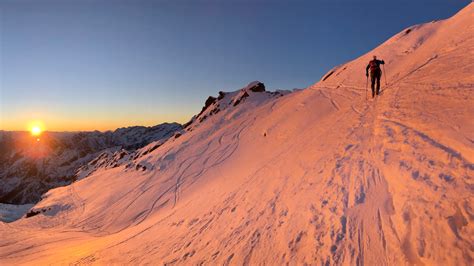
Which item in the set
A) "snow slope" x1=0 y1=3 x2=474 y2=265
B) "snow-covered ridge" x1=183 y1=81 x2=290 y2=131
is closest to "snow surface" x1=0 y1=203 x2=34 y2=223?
"snow slope" x1=0 y1=3 x2=474 y2=265

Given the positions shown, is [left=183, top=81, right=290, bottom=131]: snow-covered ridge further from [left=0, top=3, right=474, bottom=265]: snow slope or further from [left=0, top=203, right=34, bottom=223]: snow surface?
[left=0, top=203, right=34, bottom=223]: snow surface

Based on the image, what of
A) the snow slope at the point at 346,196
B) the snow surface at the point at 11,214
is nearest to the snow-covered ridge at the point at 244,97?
the snow slope at the point at 346,196

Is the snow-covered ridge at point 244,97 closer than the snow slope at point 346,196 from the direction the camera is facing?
No

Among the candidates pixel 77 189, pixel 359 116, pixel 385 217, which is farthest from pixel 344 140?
pixel 77 189

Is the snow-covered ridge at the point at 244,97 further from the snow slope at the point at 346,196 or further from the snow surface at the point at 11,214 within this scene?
the snow surface at the point at 11,214

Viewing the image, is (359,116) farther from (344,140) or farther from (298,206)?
(298,206)

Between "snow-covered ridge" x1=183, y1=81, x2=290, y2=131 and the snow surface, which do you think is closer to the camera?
the snow surface

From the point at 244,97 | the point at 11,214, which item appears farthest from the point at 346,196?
the point at 11,214

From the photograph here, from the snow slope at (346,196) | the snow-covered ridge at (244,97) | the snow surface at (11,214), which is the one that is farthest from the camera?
the snow-covered ridge at (244,97)

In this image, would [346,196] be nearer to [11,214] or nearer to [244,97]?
[244,97]

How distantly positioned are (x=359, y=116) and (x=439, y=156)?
8356 millimetres

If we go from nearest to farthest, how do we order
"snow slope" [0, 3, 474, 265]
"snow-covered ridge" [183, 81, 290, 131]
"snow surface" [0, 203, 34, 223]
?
"snow slope" [0, 3, 474, 265], "snow surface" [0, 203, 34, 223], "snow-covered ridge" [183, 81, 290, 131]

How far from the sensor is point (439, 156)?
27.1 ft

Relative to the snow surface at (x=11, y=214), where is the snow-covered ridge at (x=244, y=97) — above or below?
above
